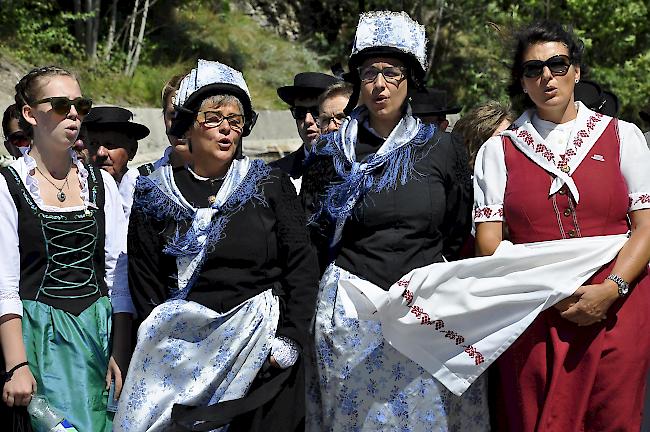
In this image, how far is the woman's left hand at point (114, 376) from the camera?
3.70 meters

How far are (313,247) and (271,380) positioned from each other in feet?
1.82

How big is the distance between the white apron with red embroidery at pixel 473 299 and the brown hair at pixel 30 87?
144cm

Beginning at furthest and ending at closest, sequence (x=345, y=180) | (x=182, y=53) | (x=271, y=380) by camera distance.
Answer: (x=182, y=53) < (x=345, y=180) < (x=271, y=380)

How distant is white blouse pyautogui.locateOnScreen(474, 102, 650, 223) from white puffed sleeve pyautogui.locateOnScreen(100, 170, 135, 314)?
4.72 feet

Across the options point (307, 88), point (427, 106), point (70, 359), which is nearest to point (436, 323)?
point (70, 359)

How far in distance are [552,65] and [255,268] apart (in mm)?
1380

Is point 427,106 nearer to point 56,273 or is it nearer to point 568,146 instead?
point 568,146

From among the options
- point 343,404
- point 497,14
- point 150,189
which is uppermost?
point 497,14

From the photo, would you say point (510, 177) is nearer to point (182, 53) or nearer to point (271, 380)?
point (271, 380)

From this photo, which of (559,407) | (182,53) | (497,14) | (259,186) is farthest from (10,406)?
(497,14)

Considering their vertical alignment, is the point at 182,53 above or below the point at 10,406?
above

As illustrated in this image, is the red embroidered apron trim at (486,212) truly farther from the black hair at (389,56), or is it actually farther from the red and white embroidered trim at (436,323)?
the black hair at (389,56)

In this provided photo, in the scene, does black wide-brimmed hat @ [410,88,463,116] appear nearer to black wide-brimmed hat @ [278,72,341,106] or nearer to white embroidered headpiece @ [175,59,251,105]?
black wide-brimmed hat @ [278,72,341,106]

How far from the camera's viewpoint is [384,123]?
12.6 feet
